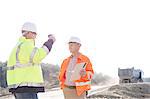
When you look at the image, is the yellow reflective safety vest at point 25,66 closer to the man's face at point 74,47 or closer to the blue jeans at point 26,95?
the blue jeans at point 26,95

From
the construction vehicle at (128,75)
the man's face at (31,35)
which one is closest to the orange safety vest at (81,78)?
the man's face at (31,35)

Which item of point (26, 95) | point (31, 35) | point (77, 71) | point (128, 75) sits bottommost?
point (128, 75)

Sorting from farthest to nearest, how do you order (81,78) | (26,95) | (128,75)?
(128,75) < (81,78) < (26,95)

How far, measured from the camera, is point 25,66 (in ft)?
20.1

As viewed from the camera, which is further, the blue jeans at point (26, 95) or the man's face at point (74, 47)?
the man's face at point (74, 47)

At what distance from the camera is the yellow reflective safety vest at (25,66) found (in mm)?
6066

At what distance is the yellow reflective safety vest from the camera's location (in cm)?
607

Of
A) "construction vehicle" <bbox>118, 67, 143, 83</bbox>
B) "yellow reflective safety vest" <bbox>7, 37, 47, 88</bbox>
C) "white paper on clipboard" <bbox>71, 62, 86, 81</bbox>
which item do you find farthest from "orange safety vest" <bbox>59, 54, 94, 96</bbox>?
"construction vehicle" <bbox>118, 67, 143, 83</bbox>

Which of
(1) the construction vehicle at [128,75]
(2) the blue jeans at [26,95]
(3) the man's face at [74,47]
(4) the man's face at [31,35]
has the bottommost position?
(1) the construction vehicle at [128,75]

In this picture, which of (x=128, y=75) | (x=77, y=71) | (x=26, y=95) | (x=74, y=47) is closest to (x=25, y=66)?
(x=26, y=95)

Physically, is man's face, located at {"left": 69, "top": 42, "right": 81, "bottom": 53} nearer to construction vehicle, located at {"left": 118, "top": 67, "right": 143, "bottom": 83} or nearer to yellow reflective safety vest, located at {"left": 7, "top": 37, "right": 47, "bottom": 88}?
yellow reflective safety vest, located at {"left": 7, "top": 37, "right": 47, "bottom": 88}

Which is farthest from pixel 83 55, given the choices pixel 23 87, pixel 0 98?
pixel 0 98

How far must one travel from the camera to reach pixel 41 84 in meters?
6.09

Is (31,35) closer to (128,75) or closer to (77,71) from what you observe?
(77,71)
